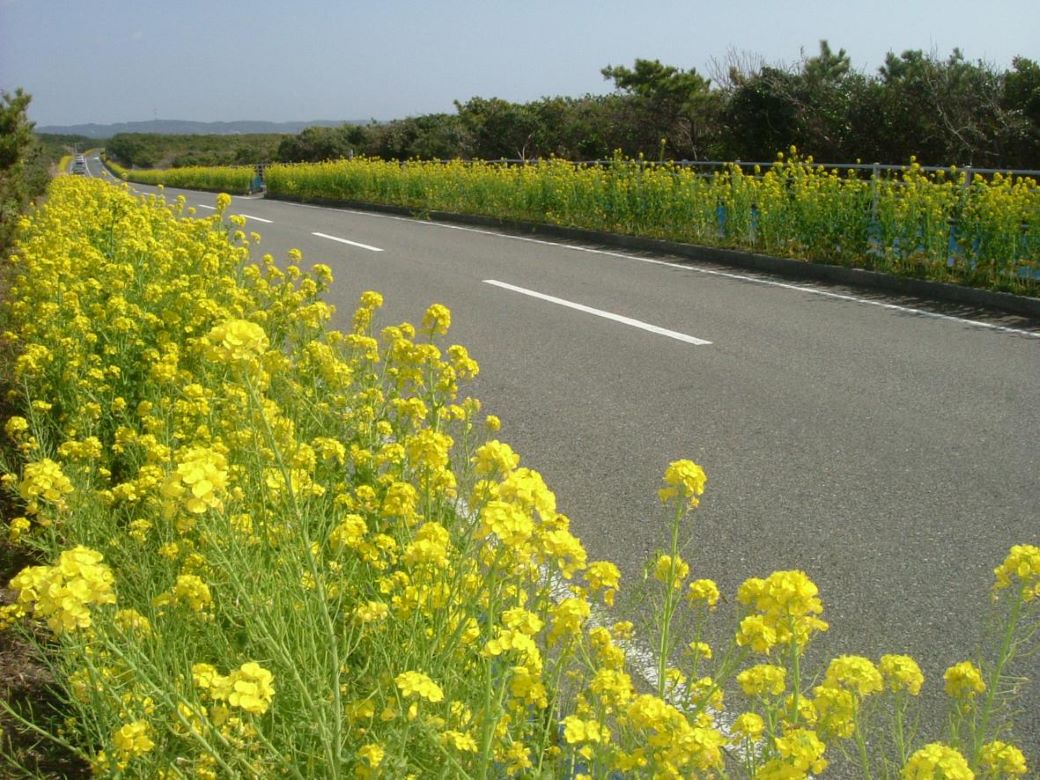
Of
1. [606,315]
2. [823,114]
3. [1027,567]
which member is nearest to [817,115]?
[823,114]

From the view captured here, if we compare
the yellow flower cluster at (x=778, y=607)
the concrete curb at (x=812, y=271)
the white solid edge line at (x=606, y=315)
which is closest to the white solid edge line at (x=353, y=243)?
the concrete curb at (x=812, y=271)

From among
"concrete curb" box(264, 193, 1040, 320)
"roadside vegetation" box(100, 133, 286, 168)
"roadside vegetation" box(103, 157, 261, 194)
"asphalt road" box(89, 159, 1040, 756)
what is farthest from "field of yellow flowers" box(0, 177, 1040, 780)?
"roadside vegetation" box(100, 133, 286, 168)

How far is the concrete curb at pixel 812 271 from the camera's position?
951 cm

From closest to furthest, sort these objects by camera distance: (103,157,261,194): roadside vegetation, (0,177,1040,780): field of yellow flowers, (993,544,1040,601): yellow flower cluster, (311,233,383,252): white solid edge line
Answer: (0,177,1040,780): field of yellow flowers → (993,544,1040,601): yellow flower cluster → (311,233,383,252): white solid edge line → (103,157,261,194): roadside vegetation

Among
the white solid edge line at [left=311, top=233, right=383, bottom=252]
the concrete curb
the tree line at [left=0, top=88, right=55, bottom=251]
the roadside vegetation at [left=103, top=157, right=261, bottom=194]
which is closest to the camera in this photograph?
the concrete curb

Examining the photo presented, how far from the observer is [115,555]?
315 centimetres

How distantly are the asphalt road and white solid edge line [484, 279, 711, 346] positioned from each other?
0.06 m

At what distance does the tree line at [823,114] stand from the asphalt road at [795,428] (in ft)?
32.1

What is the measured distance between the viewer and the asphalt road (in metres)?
3.96

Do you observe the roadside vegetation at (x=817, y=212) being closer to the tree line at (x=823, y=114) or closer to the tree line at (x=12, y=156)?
the tree line at (x=823, y=114)

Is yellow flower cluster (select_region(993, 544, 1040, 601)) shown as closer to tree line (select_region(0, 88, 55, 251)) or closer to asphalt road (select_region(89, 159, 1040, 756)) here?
asphalt road (select_region(89, 159, 1040, 756))

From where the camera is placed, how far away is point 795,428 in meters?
5.78

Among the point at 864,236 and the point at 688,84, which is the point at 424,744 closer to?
the point at 864,236

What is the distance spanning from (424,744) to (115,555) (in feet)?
5.13
